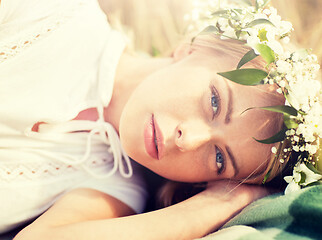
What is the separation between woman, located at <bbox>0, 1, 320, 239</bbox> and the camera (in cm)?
114

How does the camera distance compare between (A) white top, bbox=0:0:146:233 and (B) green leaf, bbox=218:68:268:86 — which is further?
(A) white top, bbox=0:0:146:233

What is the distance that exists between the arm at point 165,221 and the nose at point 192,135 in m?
0.23

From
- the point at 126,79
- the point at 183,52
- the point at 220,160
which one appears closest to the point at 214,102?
the point at 220,160

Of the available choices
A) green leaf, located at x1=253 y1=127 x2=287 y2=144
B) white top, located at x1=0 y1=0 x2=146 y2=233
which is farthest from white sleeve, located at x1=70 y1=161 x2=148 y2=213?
green leaf, located at x1=253 y1=127 x2=287 y2=144

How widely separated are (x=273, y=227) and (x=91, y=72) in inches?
37.5

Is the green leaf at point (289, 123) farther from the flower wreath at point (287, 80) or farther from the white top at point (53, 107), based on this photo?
the white top at point (53, 107)

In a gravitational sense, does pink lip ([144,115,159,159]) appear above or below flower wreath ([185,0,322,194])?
below

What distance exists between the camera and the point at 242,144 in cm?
116

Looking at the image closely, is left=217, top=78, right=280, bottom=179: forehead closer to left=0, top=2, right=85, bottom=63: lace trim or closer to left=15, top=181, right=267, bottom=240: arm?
left=15, top=181, right=267, bottom=240: arm

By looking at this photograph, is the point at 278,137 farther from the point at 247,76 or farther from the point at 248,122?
the point at 247,76

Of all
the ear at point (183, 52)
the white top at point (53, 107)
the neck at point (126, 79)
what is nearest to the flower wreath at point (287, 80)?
the ear at point (183, 52)

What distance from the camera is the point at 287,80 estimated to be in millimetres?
1071

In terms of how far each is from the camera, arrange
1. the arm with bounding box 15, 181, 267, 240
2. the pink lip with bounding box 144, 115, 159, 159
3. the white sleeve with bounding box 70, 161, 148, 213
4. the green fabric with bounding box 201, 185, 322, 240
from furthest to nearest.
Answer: the white sleeve with bounding box 70, 161, 148, 213
the pink lip with bounding box 144, 115, 159, 159
the arm with bounding box 15, 181, 267, 240
the green fabric with bounding box 201, 185, 322, 240

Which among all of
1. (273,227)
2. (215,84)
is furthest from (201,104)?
(273,227)
